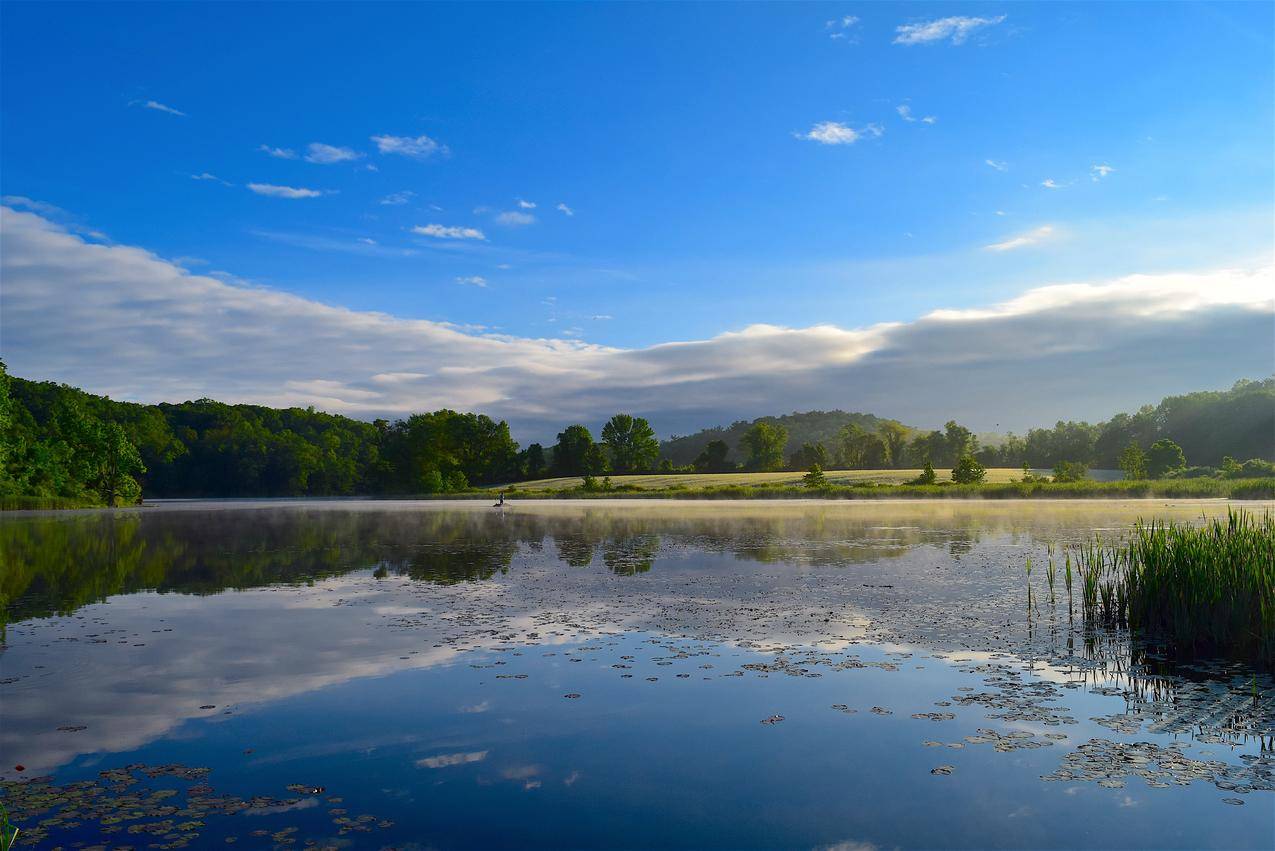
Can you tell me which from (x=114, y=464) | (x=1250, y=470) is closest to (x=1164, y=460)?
(x=1250, y=470)

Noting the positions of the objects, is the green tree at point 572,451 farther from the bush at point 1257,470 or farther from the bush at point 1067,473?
the bush at point 1257,470

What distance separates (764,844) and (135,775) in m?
5.59

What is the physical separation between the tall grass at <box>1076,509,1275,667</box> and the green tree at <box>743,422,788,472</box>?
370 feet

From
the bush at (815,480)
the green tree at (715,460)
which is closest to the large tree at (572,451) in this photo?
the green tree at (715,460)

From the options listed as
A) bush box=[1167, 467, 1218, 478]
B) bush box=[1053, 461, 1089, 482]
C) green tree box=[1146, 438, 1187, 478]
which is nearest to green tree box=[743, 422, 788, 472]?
bush box=[1053, 461, 1089, 482]

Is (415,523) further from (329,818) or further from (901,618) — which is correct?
(329,818)

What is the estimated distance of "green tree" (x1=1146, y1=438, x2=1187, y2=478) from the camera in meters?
84.9

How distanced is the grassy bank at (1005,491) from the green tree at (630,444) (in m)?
50.1

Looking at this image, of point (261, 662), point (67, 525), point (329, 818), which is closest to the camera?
point (329, 818)

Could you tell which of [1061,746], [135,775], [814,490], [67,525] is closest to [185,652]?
[135,775]

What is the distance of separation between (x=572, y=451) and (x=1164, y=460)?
78.8 m

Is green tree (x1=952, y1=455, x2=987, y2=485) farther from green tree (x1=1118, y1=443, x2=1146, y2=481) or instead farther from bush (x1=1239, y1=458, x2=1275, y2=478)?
bush (x1=1239, y1=458, x2=1275, y2=478)

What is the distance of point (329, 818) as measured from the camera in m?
6.54

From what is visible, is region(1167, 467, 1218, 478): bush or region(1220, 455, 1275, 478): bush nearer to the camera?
region(1220, 455, 1275, 478): bush
